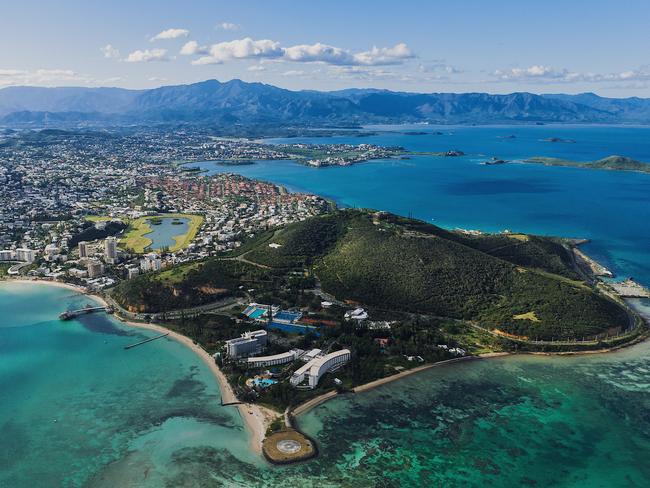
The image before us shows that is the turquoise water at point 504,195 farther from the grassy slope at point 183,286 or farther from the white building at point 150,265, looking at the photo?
the white building at point 150,265

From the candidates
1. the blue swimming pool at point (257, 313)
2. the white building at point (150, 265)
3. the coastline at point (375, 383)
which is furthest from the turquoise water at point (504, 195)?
the white building at point (150, 265)

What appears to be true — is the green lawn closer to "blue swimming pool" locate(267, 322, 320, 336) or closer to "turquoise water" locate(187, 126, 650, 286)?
"blue swimming pool" locate(267, 322, 320, 336)

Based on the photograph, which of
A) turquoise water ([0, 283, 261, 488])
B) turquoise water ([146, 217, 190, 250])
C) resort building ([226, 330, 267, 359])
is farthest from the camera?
turquoise water ([146, 217, 190, 250])

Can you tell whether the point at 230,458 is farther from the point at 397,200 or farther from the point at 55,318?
the point at 397,200

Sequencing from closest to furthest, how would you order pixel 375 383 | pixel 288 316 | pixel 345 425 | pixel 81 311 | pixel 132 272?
pixel 345 425
pixel 375 383
pixel 288 316
pixel 81 311
pixel 132 272

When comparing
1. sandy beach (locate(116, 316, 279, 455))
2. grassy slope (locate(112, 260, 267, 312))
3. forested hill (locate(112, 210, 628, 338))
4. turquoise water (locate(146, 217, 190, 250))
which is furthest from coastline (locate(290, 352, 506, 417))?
turquoise water (locate(146, 217, 190, 250))

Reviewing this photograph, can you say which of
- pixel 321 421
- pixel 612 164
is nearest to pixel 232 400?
pixel 321 421

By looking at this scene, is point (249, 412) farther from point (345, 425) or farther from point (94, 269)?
point (94, 269)

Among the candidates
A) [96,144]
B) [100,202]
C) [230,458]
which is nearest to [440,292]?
[230,458]
